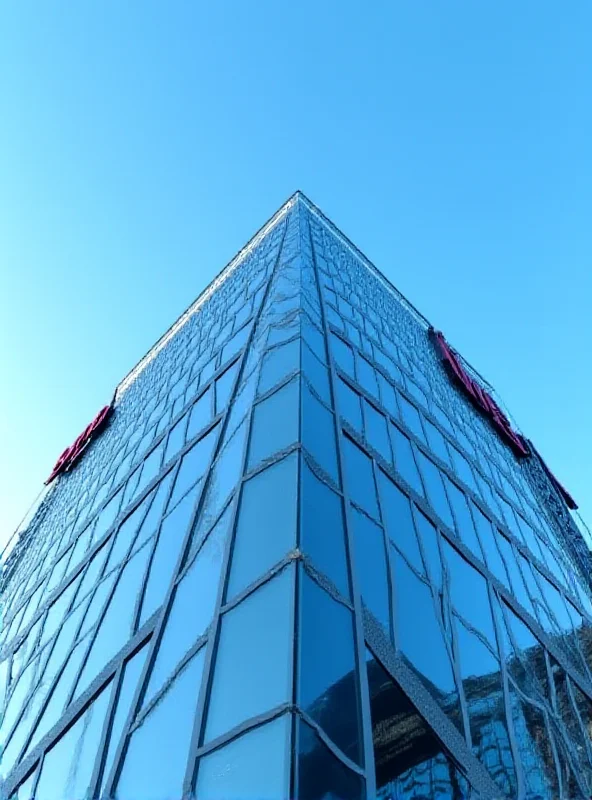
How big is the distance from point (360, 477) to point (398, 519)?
0.72 m


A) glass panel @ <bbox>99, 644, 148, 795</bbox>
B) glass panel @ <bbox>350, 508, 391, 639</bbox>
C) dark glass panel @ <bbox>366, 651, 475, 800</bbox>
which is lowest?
dark glass panel @ <bbox>366, 651, 475, 800</bbox>

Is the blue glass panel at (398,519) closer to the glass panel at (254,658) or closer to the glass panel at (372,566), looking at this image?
the glass panel at (372,566)

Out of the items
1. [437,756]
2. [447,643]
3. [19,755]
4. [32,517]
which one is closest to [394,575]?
[447,643]

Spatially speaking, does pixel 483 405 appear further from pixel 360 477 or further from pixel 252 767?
pixel 252 767

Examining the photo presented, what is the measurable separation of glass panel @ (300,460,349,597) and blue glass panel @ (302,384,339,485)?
355 millimetres

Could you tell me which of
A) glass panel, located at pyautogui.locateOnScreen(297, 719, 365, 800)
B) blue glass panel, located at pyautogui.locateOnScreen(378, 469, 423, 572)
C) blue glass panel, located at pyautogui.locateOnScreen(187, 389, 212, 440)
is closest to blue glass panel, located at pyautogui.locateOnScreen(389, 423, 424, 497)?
blue glass panel, located at pyautogui.locateOnScreen(378, 469, 423, 572)

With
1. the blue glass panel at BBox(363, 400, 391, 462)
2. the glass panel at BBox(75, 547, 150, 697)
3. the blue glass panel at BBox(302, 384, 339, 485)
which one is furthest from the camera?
the blue glass panel at BBox(363, 400, 391, 462)

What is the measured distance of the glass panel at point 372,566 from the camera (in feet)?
18.9

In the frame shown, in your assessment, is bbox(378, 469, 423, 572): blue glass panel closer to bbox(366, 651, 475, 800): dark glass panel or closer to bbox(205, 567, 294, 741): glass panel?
bbox(366, 651, 475, 800): dark glass panel

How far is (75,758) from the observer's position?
21.6 feet

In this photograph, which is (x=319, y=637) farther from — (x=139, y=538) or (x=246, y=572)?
(x=139, y=538)

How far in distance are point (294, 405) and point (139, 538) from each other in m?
3.69

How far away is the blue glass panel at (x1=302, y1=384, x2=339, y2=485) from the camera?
6750 mm

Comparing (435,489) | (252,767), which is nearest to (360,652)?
(252,767)
